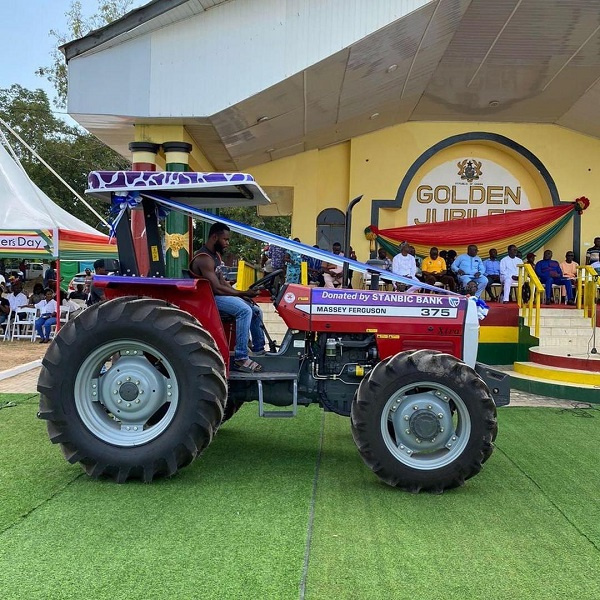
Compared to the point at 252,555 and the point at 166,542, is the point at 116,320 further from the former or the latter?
the point at 252,555

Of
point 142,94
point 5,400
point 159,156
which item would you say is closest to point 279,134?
point 159,156

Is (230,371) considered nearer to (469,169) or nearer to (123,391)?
(123,391)

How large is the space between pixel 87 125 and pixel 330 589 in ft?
31.4

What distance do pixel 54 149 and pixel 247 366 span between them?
25404 mm

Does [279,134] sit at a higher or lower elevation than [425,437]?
higher

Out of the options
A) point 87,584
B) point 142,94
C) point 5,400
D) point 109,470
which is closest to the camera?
point 87,584

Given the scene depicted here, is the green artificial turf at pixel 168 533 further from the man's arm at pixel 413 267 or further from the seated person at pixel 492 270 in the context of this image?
the seated person at pixel 492 270

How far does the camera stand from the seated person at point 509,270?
1390cm

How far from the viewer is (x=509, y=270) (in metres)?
14.1

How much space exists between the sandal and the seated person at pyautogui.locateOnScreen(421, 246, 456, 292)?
8.93m

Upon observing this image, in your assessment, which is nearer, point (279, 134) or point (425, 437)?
point (425, 437)

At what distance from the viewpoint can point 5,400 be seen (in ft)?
25.7

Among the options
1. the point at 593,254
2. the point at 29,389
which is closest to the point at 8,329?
the point at 29,389

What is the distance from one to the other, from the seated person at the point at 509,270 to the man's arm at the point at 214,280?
32.1 ft
